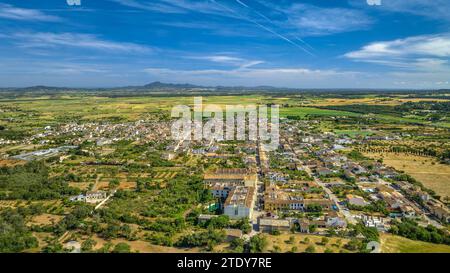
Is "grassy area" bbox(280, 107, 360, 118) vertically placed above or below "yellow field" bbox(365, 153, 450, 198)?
above

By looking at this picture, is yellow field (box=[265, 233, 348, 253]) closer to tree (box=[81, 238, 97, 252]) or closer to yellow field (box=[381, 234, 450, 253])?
yellow field (box=[381, 234, 450, 253])

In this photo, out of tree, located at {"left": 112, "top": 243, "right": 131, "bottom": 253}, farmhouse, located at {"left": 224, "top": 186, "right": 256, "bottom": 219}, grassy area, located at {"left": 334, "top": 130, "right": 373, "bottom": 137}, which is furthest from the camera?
grassy area, located at {"left": 334, "top": 130, "right": 373, "bottom": 137}

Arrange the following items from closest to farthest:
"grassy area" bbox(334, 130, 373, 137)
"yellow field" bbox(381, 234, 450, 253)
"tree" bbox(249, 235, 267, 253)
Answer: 1. "tree" bbox(249, 235, 267, 253)
2. "yellow field" bbox(381, 234, 450, 253)
3. "grassy area" bbox(334, 130, 373, 137)

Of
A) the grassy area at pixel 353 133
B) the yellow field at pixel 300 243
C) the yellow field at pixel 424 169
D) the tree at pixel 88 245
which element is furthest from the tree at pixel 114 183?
the grassy area at pixel 353 133

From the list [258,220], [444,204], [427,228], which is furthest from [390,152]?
[258,220]

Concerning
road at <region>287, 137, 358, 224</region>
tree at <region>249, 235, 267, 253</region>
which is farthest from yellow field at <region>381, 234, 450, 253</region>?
tree at <region>249, 235, 267, 253</region>

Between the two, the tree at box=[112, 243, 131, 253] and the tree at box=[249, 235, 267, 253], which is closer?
the tree at box=[112, 243, 131, 253]

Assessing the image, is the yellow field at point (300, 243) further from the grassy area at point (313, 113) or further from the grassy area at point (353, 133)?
the grassy area at point (313, 113)

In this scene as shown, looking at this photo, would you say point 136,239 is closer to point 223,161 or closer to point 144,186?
point 144,186
